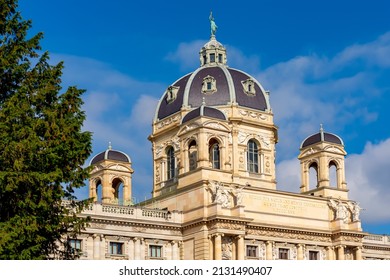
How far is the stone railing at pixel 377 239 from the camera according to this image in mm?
78650

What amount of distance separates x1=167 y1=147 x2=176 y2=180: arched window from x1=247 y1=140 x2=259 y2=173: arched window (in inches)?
277

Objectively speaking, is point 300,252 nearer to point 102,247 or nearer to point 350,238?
point 350,238

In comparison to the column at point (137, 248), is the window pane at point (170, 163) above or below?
above

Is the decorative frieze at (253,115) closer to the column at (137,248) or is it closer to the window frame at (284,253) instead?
the window frame at (284,253)

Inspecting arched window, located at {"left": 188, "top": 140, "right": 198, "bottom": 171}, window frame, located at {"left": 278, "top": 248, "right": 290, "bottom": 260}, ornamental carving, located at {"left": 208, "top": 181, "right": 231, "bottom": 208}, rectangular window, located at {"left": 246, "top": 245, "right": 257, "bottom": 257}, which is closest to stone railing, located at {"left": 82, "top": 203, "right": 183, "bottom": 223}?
ornamental carving, located at {"left": 208, "top": 181, "right": 231, "bottom": 208}

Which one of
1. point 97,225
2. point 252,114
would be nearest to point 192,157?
point 252,114

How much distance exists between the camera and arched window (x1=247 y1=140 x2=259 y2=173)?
78.0 metres

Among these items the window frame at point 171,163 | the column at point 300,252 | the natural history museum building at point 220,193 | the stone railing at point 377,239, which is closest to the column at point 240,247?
the natural history museum building at point 220,193

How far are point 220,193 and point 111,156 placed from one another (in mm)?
17007

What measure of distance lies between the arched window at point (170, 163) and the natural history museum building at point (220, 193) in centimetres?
11

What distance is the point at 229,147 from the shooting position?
252ft
